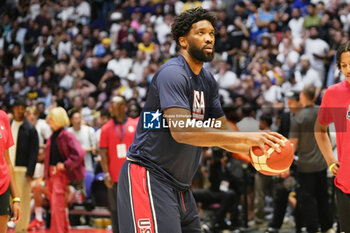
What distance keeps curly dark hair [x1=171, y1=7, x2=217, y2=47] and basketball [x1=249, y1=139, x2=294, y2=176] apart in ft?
3.14

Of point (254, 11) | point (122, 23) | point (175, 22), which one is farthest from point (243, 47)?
point (175, 22)

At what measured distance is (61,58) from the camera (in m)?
16.0

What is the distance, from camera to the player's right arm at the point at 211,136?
123 inches

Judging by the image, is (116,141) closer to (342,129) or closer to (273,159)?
(342,129)

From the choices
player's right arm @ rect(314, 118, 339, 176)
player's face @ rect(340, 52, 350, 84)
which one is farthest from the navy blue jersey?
player's right arm @ rect(314, 118, 339, 176)

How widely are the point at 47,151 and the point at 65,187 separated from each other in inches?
24.5

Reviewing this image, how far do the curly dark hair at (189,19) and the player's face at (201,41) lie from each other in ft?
0.09

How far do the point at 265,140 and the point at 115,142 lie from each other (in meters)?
5.10

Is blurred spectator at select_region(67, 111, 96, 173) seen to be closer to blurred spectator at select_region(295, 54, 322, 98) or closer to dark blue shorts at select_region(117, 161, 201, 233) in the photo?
blurred spectator at select_region(295, 54, 322, 98)

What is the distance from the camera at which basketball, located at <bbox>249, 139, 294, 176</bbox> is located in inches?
128

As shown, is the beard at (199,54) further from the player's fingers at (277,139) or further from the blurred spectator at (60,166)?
the blurred spectator at (60,166)

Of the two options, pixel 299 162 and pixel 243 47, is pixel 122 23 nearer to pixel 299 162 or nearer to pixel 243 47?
pixel 243 47

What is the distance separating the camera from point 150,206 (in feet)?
11.7

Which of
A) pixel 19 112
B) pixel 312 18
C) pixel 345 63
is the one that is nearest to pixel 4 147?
pixel 345 63
